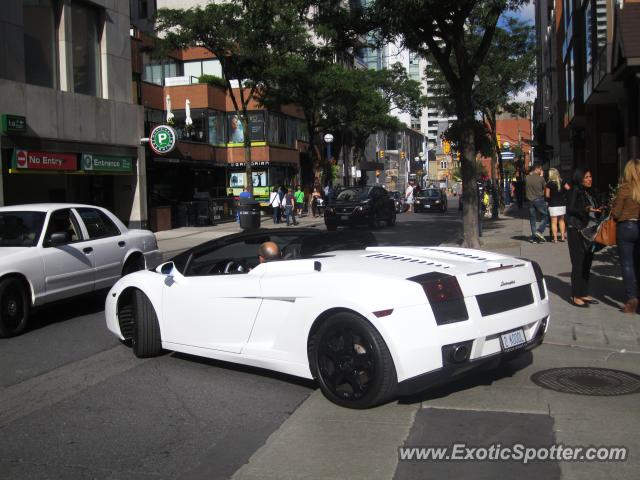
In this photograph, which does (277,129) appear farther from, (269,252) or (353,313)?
(353,313)

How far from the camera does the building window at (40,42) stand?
20.5 m

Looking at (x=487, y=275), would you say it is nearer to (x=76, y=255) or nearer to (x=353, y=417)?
(x=353, y=417)

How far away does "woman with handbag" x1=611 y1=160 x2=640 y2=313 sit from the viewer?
7.70m

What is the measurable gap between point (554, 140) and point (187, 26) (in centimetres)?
2252

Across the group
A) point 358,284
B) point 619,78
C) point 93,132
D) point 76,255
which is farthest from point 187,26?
point 358,284

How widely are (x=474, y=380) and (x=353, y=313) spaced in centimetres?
154

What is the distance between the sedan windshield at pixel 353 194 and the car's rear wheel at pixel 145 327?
62.4 feet

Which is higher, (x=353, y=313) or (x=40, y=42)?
(x=40, y=42)

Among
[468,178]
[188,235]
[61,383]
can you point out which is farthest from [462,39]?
[188,235]

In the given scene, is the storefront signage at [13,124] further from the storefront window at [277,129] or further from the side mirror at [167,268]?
the storefront window at [277,129]

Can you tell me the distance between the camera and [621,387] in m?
5.48

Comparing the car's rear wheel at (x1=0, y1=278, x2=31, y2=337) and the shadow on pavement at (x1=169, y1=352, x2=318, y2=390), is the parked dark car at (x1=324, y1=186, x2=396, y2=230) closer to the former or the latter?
the car's rear wheel at (x1=0, y1=278, x2=31, y2=337)

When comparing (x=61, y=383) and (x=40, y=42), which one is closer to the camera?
(x=61, y=383)

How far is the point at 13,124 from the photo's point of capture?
19109mm
